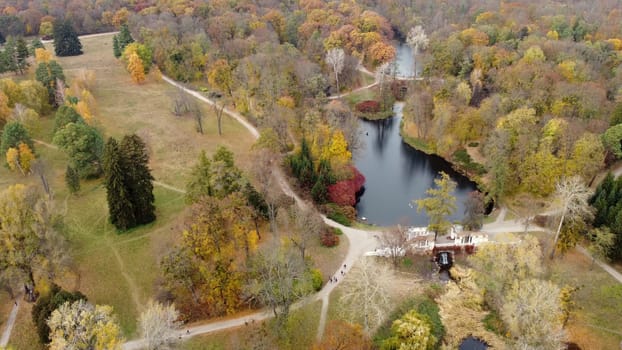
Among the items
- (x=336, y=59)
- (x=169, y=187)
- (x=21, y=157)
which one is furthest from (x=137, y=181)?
(x=336, y=59)

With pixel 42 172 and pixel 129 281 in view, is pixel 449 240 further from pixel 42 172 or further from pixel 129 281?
pixel 42 172

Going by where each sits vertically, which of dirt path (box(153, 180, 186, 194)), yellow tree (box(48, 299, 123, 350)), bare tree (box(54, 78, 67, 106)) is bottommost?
dirt path (box(153, 180, 186, 194))

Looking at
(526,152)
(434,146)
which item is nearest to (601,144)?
(526,152)

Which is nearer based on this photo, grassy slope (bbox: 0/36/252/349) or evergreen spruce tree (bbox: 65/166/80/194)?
grassy slope (bbox: 0/36/252/349)

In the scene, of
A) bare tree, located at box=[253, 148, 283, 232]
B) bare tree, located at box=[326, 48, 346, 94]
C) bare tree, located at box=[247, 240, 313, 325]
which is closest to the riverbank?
bare tree, located at box=[326, 48, 346, 94]

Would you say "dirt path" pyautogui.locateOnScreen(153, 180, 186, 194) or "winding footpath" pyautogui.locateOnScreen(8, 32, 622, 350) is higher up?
"dirt path" pyautogui.locateOnScreen(153, 180, 186, 194)

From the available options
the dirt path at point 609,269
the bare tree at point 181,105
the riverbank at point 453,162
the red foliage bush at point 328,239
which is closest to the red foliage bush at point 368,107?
the riverbank at point 453,162

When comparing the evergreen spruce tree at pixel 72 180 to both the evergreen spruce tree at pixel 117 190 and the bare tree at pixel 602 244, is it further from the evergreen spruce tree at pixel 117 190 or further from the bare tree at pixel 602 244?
the bare tree at pixel 602 244

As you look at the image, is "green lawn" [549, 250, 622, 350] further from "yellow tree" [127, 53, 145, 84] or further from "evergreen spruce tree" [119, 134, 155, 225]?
"yellow tree" [127, 53, 145, 84]
